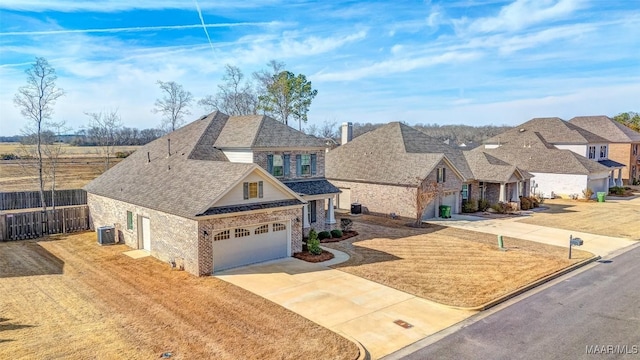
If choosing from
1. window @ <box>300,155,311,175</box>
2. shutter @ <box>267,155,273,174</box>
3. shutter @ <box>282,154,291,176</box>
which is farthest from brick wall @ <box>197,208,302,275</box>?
window @ <box>300,155,311,175</box>

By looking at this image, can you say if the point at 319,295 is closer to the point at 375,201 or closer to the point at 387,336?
the point at 387,336

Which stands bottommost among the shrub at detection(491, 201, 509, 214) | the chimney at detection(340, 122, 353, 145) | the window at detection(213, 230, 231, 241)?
the shrub at detection(491, 201, 509, 214)

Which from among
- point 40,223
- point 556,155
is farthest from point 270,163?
point 556,155

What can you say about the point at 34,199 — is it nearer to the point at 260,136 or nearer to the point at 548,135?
the point at 260,136

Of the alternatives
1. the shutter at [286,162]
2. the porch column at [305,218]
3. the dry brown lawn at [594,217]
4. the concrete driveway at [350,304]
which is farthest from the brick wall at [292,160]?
the dry brown lawn at [594,217]

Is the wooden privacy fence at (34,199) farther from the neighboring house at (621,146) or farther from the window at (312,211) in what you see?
the neighboring house at (621,146)

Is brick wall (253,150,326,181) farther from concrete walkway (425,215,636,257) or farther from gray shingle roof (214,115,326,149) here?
concrete walkway (425,215,636,257)
